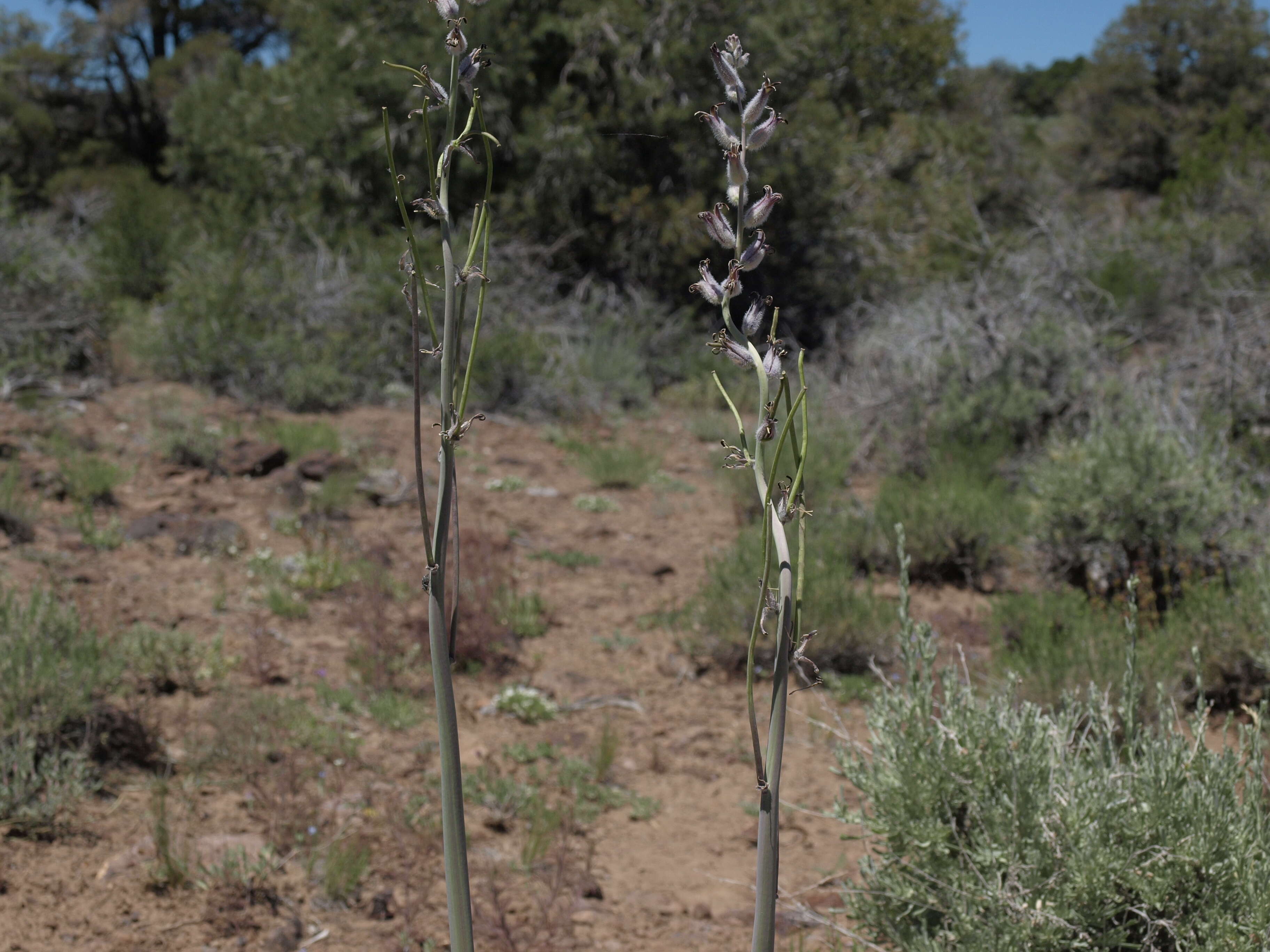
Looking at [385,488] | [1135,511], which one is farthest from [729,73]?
[385,488]

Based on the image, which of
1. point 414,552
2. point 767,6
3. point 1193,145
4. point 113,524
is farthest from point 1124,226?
point 1193,145

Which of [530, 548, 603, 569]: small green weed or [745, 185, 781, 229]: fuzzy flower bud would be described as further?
[530, 548, 603, 569]: small green weed

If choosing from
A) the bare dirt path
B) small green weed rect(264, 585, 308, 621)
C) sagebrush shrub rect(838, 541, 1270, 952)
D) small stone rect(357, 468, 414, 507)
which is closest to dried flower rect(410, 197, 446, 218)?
sagebrush shrub rect(838, 541, 1270, 952)

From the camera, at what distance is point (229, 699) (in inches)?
143

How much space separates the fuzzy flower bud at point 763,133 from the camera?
3.54 feet

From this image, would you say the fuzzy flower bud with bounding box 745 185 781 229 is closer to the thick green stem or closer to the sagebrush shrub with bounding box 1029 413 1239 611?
the thick green stem

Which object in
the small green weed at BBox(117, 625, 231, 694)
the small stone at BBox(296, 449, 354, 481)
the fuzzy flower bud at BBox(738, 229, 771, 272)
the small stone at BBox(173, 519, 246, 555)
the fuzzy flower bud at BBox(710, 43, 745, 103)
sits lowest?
the small green weed at BBox(117, 625, 231, 694)

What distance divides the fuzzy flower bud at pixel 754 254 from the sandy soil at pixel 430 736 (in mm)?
1305

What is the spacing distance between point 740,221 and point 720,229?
27mm

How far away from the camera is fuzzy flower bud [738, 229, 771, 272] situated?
1.07 m

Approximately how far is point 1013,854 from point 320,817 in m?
2.03

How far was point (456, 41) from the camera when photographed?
42.9 inches

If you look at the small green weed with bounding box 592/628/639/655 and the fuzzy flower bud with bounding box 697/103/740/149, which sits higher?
the fuzzy flower bud with bounding box 697/103/740/149

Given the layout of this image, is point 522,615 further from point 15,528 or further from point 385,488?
point 15,528
